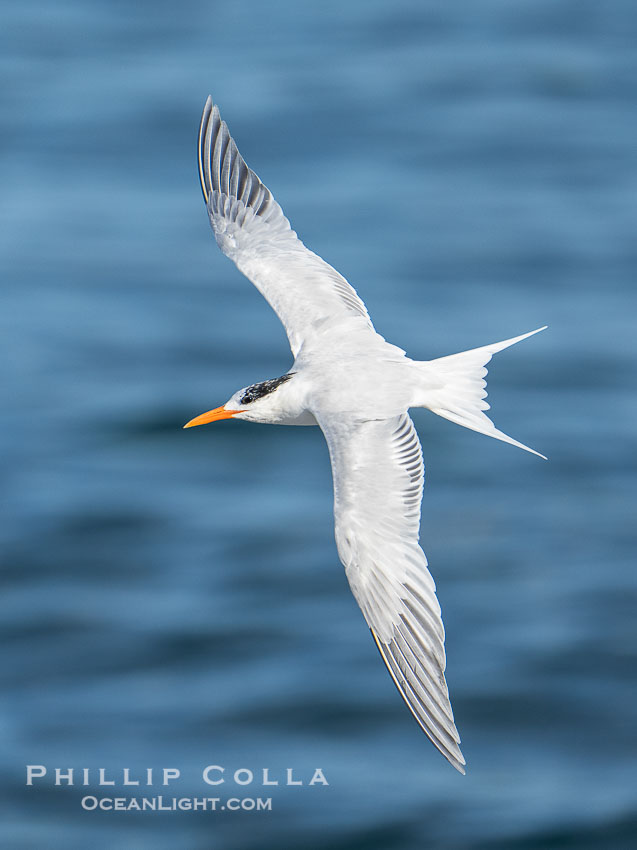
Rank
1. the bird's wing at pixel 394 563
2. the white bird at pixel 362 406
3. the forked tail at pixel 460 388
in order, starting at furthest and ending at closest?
the forked tail at pixel 460 388
the white bird at pixel 362 406
the bird's wing at pixel 394 563

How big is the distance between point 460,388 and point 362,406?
0.74m

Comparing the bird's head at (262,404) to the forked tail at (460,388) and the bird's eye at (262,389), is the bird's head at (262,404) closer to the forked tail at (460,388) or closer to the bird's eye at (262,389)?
the bird's eye at (262,389)

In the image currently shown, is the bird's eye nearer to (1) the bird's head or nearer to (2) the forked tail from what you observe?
(1) the bird's head

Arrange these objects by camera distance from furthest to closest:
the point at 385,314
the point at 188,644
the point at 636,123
A: the point at 636,123 → the point at 385,314 → the point at 188,644

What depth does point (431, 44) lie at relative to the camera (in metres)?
21.5

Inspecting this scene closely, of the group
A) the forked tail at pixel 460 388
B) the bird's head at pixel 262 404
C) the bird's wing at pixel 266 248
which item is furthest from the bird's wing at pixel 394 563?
the bird's wing at pixel 266 248

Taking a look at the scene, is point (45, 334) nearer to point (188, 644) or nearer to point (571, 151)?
point (188, 644)

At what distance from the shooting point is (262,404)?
378 inches

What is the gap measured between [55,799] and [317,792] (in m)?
2.04

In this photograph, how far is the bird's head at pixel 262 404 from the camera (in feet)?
31.1

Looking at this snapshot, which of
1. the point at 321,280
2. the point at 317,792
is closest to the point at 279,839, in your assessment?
the point at 317,792

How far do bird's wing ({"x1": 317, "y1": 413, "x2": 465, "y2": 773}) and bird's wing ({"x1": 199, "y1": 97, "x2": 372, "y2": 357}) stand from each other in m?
1.57

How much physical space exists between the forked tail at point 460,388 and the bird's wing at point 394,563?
49cm

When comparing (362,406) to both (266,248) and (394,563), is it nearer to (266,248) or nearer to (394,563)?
(394,563)
